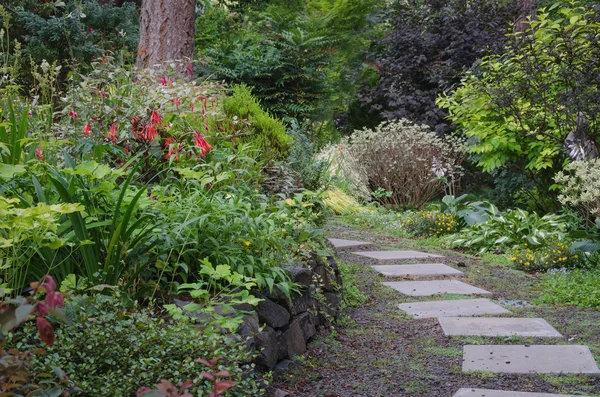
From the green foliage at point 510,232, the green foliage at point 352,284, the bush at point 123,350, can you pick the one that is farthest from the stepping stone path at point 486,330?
the green foliage at point 510,232

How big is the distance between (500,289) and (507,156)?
11.8 feet

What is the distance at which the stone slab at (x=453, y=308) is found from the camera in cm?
439

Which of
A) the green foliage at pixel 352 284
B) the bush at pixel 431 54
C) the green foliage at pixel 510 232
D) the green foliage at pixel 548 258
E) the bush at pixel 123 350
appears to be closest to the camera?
the bush at pixel 123 350

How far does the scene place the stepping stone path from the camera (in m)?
3.29

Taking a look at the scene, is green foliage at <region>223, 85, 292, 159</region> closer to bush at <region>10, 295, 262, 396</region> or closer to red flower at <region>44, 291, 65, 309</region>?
bush at <region>10, 295, 262, 396</region>

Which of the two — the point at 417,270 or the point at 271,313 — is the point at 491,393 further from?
the point at 417,270

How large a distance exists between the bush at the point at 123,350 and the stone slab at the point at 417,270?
3138 millimetres

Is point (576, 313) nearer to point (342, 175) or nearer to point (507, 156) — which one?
point (507, 156)

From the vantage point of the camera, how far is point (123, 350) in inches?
92.1

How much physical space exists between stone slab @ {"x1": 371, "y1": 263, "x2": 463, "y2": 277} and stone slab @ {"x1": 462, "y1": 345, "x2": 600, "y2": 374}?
191 cm

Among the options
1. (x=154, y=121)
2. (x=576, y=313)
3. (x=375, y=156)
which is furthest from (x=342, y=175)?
(x=154, y=121)

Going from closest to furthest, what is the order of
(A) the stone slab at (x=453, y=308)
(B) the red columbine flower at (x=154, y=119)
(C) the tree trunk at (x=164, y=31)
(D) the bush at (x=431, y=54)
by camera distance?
(B) the red columbine flower at (x=154, y=119) → (A) the stone slab at (x=453, y=308) → (C) the tree trunk at (x=164, y=31) → (D) the bush at (x=431, y=54)

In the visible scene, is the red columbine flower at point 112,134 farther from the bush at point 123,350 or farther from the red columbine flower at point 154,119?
the bush at point 123,350

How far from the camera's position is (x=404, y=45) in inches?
473
